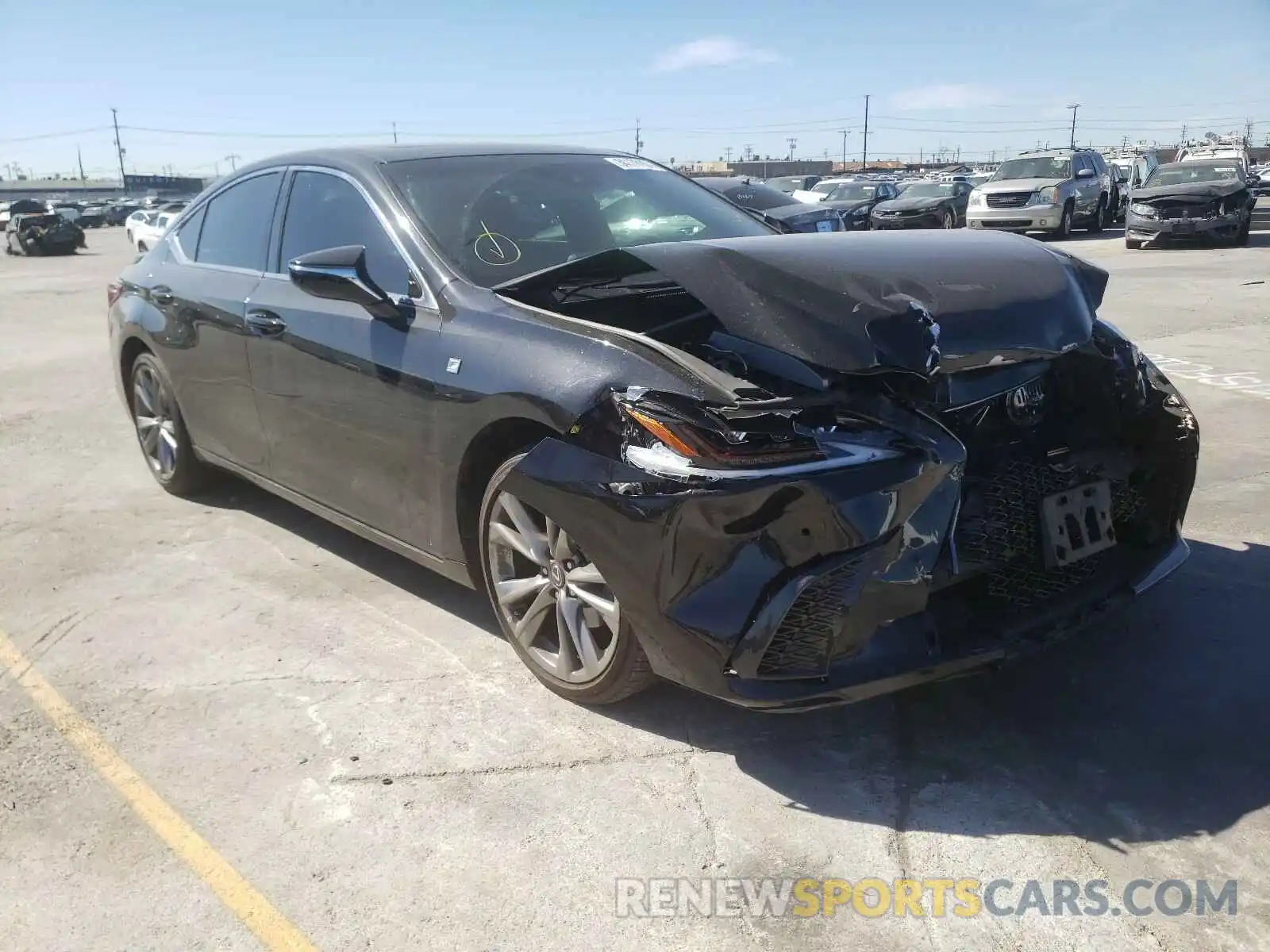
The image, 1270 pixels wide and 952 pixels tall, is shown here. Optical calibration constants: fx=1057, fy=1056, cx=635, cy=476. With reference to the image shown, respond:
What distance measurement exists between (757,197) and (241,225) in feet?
38.5

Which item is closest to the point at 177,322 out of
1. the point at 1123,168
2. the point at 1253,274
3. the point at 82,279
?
the point at 1253,274

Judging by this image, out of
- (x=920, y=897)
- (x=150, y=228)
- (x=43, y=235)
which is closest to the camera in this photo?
(x=920, y=897)

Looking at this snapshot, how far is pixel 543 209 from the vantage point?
4012 millimetres

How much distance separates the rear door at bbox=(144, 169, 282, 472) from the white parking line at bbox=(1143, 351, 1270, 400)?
19.5 ft

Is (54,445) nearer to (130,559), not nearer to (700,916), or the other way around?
(130,559)

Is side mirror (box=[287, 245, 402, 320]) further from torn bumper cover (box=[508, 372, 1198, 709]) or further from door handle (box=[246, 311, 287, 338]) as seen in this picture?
torn bumper cover (box=[508, 372, 1198, 709])

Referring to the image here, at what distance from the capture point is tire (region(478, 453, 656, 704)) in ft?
9.97

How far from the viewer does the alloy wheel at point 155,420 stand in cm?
541

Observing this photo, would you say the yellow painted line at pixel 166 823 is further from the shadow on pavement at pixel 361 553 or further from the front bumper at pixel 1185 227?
the front bumper at pixel 1185 227

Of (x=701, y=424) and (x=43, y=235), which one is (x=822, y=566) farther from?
(x=43, y=235)

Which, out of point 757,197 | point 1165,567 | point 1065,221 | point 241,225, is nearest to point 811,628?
point 1165,567

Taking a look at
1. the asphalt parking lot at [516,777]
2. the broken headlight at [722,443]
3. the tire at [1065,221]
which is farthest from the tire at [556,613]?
the tire at [1065,221]

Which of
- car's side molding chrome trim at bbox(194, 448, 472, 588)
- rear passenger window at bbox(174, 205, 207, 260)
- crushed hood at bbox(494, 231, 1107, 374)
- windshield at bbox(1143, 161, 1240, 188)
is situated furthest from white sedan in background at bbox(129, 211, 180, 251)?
crushed hood at bbox(494, 231, 1107, 374)

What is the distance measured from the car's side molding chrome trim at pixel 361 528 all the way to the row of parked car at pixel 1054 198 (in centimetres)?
961
